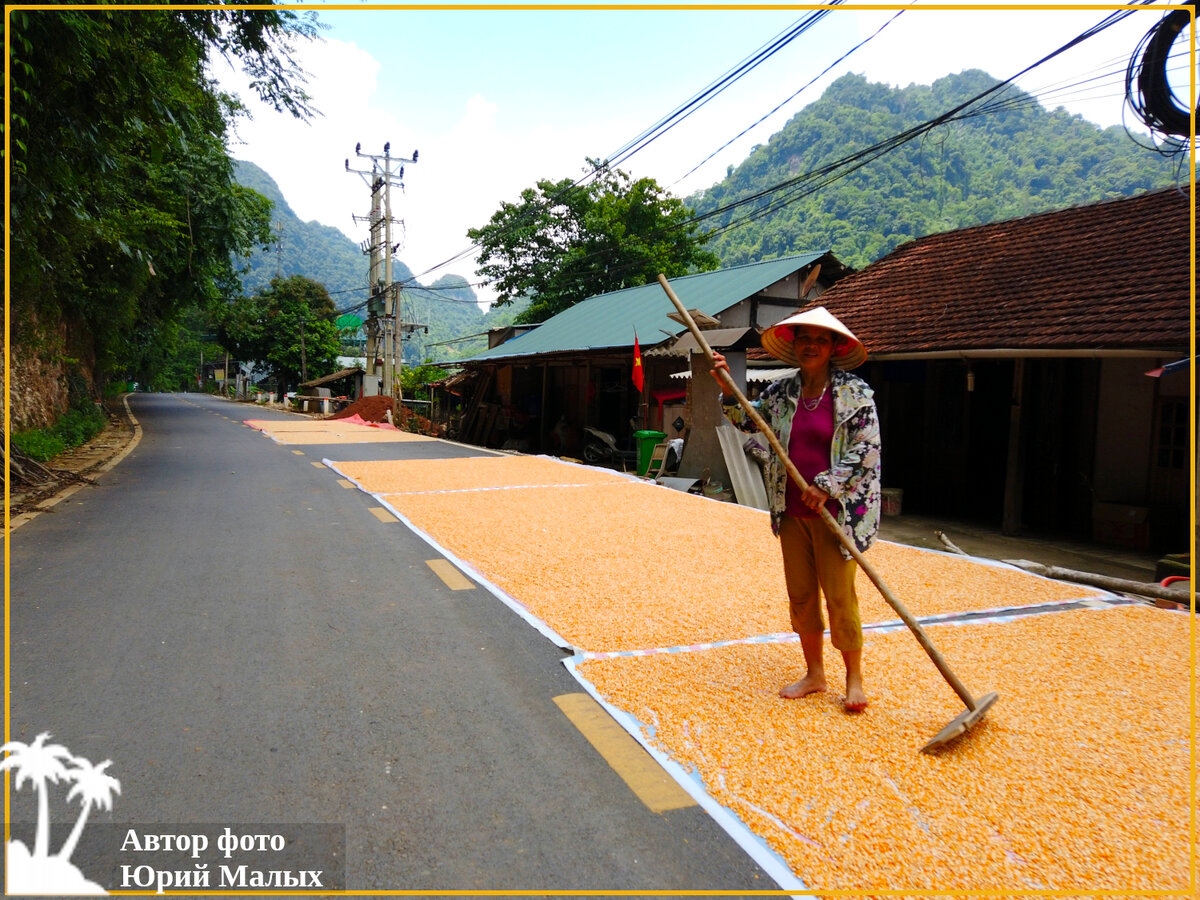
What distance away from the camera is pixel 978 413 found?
11.4 meters

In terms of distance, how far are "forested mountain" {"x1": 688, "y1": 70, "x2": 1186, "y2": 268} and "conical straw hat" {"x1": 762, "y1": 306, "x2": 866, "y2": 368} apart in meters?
19.8

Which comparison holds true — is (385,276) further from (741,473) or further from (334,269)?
(334,269)

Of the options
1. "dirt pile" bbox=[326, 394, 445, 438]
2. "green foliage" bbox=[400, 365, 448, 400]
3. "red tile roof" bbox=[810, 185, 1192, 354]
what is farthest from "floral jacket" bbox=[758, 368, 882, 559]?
"green foliage" bbox=[400, 365, 448, 400]

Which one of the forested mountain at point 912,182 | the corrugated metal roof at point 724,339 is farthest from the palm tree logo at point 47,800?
the forested mountain at point 912,182

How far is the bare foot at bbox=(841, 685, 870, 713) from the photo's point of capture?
339cm

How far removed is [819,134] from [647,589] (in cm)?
5713

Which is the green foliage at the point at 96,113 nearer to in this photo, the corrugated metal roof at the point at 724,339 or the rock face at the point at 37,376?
the rock face at the point at 37,376

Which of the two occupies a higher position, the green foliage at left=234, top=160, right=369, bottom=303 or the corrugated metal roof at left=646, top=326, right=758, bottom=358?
the green foliage at left=234, top=160, right=369, bottom=303

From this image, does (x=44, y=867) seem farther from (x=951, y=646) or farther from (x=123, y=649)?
(x=951, y=646)

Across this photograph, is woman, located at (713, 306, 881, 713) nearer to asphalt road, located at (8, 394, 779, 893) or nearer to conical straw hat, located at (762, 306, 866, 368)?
conical straw hat, located at (762, 306, 866, 368)

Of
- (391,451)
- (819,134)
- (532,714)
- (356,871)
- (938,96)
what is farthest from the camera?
(938,96)

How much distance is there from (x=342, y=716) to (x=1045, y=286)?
9.53 meters

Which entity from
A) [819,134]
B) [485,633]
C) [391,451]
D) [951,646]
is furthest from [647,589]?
[819,134]

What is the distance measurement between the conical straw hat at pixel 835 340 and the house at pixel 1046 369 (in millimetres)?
4548
